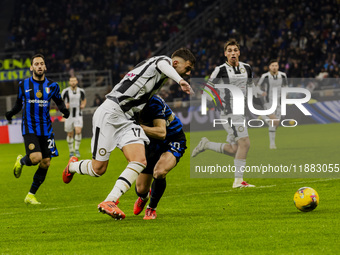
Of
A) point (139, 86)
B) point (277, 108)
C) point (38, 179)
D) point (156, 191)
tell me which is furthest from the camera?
point (277, 108)

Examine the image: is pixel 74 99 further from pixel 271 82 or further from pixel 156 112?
pixel 156 112

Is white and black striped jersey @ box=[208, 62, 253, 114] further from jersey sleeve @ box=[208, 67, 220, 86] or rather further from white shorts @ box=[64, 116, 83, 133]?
white shorts @ box=[64, 116, 83, 133]

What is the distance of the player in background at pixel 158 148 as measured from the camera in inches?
322

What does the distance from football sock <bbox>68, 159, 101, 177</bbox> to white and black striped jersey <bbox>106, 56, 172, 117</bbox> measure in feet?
2.72

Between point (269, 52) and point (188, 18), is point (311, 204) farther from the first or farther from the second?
point (188, 18)

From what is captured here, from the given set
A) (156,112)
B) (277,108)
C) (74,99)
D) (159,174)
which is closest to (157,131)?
(156,112)

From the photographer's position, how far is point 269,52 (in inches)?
1247

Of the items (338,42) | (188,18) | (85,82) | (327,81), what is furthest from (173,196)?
(188,18)

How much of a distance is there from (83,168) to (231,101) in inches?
165

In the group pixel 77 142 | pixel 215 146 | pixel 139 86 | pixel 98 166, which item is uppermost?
pixel 139 86

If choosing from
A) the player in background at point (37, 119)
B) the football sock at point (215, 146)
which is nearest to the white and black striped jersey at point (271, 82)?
the football sock at point (215, 146)

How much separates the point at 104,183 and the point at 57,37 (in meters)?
25.5

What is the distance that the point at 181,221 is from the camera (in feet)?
26.0

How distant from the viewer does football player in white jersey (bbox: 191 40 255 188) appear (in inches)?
451
